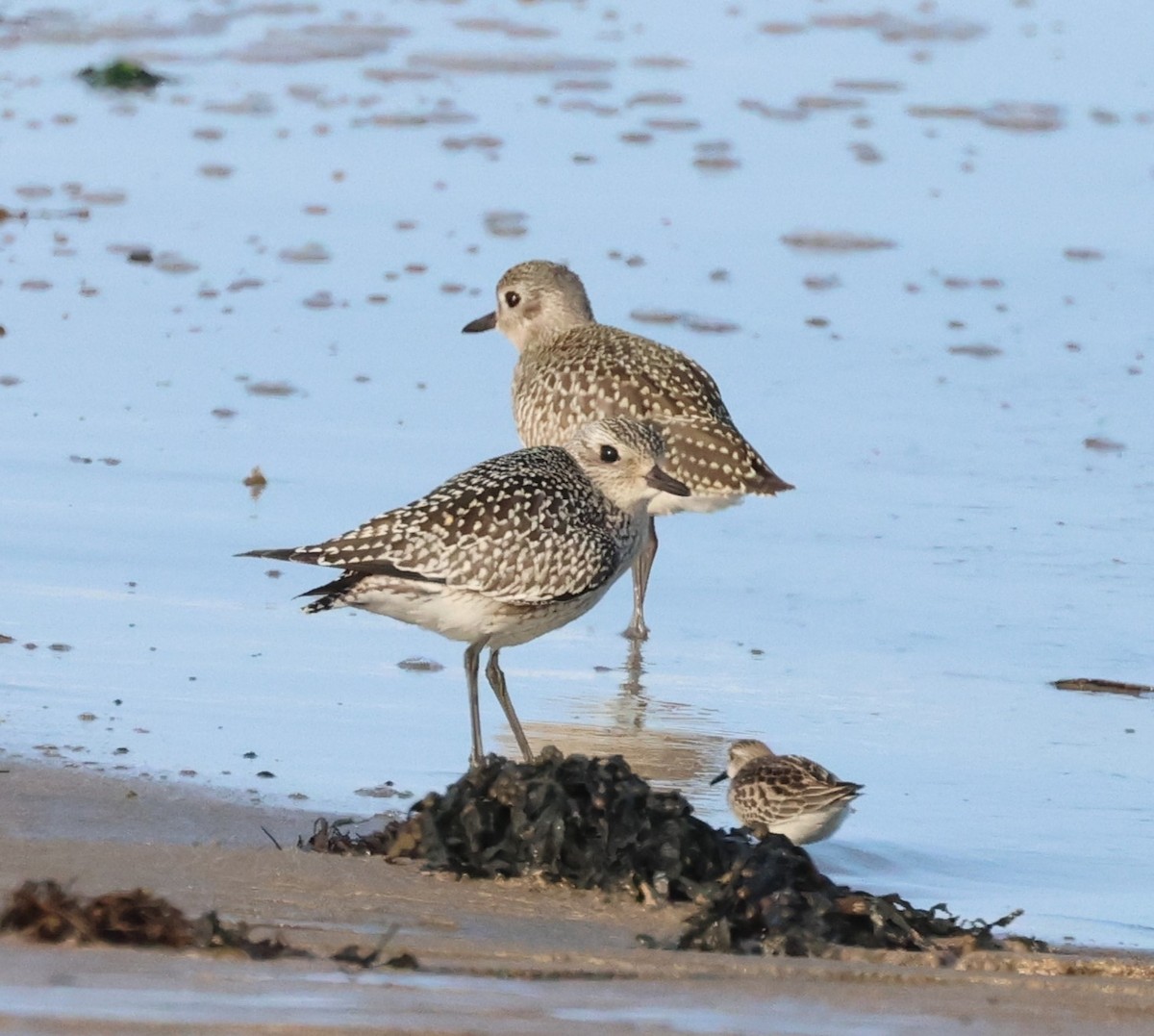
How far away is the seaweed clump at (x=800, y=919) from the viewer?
4.89 meters

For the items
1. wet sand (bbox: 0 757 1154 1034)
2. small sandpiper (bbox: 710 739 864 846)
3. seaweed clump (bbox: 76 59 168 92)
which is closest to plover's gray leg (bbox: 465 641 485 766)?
small sandpiper (bbox: 710 739 864 846)

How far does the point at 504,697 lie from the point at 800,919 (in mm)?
2001

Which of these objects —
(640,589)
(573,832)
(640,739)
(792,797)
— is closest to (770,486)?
(640,589)

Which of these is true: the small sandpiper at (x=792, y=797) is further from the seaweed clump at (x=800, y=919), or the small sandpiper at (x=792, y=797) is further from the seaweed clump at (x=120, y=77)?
the seaweed clump at (x=120, y=77)

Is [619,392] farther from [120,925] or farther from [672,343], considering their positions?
[120,925]

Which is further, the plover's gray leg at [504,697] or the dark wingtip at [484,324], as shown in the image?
the dark wingtip at [484,324]

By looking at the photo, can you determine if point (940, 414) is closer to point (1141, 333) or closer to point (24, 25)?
point (1141, 333)

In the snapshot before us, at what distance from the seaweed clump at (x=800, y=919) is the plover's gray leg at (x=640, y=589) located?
2.87 m

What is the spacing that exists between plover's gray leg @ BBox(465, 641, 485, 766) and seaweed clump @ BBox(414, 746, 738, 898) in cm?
93

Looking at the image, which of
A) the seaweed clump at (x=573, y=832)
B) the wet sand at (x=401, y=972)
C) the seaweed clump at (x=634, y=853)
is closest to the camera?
the wet sand at (x=401, y=972)

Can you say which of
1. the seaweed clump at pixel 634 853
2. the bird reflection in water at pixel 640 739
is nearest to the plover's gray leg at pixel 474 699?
the bird reflection in water at pixel 640 739

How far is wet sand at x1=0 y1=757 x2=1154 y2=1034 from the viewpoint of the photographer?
3.68 m

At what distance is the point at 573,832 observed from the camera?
5.35 meters

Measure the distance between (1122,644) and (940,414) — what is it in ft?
9.27
